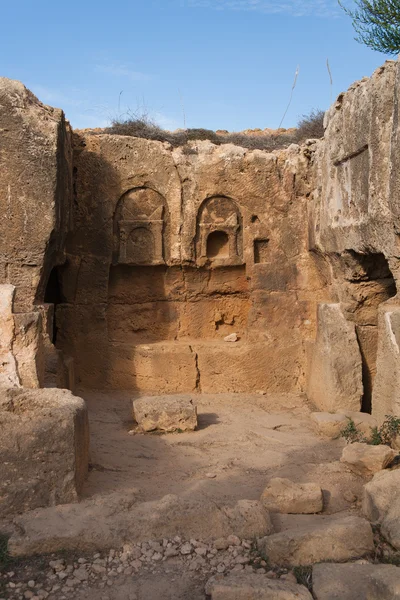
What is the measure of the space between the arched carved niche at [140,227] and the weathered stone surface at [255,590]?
179 inches

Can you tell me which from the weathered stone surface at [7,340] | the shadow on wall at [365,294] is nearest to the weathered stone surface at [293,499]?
the weathered stone surface at [7,340]

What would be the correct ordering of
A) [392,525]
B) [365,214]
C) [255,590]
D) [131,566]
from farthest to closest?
[365,214], [392,525], [131,566], [255,590]

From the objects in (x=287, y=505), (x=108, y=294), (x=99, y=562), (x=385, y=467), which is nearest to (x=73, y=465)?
(x=99, y=562)

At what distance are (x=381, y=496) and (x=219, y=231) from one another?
418 centimetres

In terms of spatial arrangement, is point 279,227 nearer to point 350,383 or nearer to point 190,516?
point 350,383

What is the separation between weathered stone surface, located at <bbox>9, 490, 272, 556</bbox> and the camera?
340 centimetres

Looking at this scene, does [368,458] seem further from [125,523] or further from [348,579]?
[125,523]

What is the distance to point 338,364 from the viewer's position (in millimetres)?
6289

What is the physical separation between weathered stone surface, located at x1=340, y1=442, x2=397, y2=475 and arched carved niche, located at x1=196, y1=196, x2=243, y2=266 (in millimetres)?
3289

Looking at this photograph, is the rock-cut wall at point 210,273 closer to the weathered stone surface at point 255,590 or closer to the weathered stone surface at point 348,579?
the weathered stone surface at point 348,579

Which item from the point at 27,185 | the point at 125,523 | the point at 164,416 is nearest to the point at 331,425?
the point at 164,416

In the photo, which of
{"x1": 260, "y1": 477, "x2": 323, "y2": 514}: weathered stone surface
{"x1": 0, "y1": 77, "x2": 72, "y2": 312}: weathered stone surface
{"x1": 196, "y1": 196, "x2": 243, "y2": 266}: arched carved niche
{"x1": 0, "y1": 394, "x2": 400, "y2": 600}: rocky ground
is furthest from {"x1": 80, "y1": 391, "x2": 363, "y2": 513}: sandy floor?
{"x1": 196, "y1": 196, "x2": 243, "y2": 266}: arched carved niche

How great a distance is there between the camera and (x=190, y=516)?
3.60 metres

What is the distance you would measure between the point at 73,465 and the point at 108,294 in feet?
12.0
